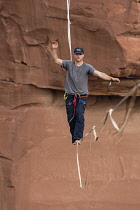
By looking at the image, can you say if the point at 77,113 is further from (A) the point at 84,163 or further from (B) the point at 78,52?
(A) the point at 84,163

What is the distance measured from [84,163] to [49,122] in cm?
75

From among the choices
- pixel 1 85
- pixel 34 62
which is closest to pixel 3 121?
pixel 1 85

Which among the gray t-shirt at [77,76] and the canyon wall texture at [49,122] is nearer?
the gray t-shirt at [77,76]

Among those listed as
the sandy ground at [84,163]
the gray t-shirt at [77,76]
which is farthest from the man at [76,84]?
the sandy ground at [84,163]

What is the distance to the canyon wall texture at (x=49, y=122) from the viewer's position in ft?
23.0

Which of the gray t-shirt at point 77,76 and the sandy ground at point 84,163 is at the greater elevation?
the gray t-shirt at point 77,76

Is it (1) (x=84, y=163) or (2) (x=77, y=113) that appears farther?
(1) (x=84, y=163)

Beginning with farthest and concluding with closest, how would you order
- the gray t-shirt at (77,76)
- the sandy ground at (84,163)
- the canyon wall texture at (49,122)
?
the sandy ground at (84,163)
the canyon wall texture at (49,122)
the gray t-shirt at (77,76)

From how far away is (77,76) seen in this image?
16.7 ft

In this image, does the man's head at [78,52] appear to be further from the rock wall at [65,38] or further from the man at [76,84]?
the rock wall at [65,38]

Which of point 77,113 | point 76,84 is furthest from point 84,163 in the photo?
point 76,84

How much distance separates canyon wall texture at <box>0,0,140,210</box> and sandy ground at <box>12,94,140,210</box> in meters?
0.01

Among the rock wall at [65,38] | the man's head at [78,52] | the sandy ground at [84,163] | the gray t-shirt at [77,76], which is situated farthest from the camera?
the sandy ground at [84,163]

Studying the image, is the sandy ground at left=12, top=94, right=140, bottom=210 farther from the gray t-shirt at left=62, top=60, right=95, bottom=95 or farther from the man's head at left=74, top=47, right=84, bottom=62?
the man's head at left=74, top=47, right=84, bottom=62
